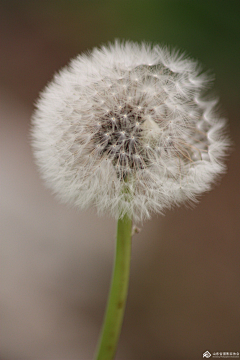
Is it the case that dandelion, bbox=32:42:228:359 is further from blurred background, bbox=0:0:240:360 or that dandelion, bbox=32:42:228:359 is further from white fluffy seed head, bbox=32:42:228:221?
blurred background, bbox=0:0:240:360

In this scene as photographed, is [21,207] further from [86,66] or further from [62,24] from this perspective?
[62,24]

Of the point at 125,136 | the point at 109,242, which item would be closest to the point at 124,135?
the point at 125,136

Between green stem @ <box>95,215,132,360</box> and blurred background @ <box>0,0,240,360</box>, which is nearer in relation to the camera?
green stem @ <box>95,215,132,360</box>

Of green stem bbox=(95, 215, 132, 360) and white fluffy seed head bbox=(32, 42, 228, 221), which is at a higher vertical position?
white fluffy seed head bbox=(32, 42, 228, 221)

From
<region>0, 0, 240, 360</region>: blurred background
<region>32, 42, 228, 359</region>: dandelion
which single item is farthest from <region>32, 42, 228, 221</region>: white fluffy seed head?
<region>0, 0, 240, 360</region>: blurred background

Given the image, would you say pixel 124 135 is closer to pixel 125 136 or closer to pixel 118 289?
pixel 125 136

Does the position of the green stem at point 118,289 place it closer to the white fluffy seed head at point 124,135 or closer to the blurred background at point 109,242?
the white fluffy seed head at point 124,135

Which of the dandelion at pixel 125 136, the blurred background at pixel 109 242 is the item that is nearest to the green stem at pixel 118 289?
the dandelion at pixel 125 136
